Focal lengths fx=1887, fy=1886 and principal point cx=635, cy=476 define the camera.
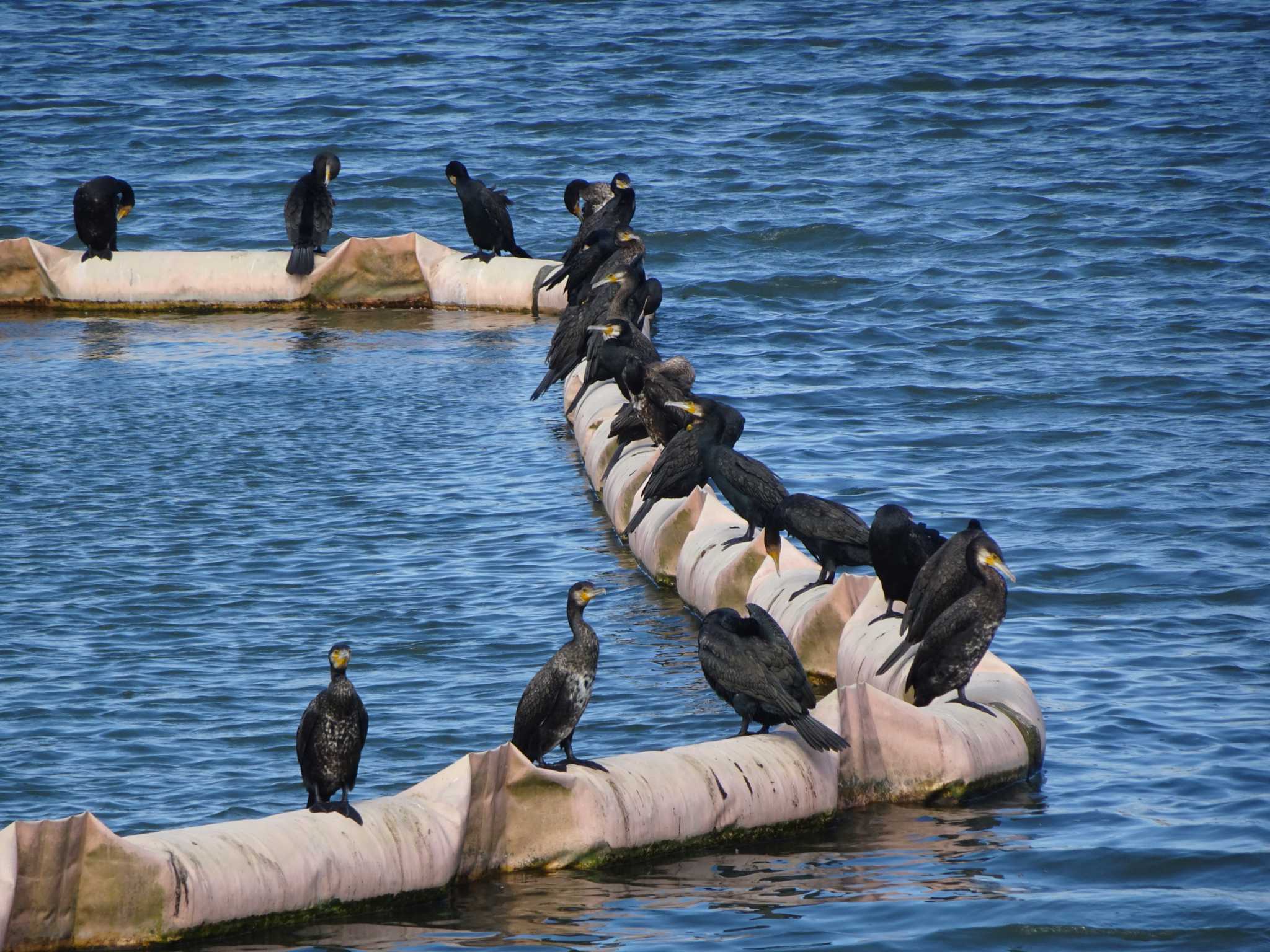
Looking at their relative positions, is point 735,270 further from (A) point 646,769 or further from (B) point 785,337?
(A) point 646,769

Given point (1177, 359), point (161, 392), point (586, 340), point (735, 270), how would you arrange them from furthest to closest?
point (735, 270) → point (1177, 359) → point (161, 392) → point (586, 340)

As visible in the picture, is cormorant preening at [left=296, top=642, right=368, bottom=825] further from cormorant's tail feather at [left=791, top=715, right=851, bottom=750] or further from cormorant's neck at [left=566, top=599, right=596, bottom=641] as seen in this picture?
cormorant's tail feather at [left=791, top=715, right=851, bottom=750]

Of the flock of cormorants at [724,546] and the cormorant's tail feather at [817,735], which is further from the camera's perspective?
the cormorant's tail feather at [817,735]

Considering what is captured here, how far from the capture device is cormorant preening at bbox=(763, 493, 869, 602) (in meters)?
10.2

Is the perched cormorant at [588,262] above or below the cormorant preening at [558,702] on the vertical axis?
above

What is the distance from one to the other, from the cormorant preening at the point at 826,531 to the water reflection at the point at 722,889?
2.10 m

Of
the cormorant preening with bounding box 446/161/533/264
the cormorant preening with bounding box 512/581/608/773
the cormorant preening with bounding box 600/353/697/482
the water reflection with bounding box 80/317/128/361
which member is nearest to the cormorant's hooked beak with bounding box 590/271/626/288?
the cormorant preening with bounding box 600/353/697/482

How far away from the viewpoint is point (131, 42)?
3888 cm

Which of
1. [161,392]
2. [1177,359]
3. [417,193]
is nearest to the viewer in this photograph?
[161,392]

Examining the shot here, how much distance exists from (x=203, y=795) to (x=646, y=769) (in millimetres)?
2116

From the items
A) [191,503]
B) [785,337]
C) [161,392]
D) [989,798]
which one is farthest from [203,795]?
[785,337]

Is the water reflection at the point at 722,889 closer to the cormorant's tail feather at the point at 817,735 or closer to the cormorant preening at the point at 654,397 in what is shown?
the cormorant's tail feather at the point at 817,735

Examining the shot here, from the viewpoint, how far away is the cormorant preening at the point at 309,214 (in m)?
19.1

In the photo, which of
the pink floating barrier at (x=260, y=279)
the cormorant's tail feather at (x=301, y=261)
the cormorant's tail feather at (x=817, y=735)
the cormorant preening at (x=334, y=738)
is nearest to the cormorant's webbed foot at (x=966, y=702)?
the cormorant's tail feather at (x=817, y=735)
